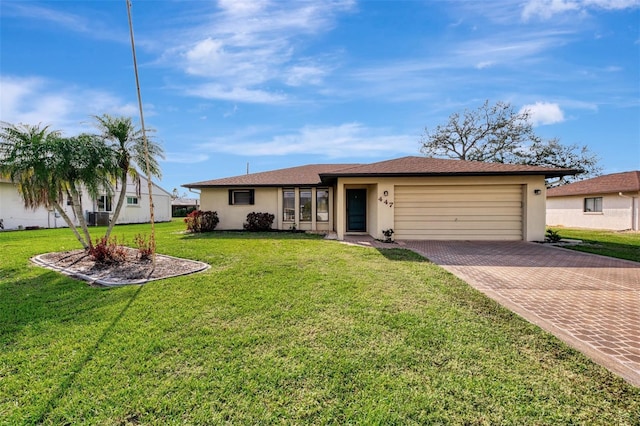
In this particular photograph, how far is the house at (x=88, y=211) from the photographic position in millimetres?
17750

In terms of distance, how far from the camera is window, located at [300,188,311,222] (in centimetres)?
1511

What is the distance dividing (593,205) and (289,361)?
25988 mm

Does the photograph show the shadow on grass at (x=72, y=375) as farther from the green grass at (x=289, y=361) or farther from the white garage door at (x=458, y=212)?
the white garage door at (x=458, y=212)

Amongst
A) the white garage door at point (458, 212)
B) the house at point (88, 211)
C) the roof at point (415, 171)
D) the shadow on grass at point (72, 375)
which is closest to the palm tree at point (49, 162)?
the shadow on grass at point (72, 375)

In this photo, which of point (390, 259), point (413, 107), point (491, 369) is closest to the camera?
point (491, 369)

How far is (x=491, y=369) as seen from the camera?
2.71m

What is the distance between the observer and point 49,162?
6715mm

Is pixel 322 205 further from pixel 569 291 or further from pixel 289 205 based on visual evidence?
pixel 569 291

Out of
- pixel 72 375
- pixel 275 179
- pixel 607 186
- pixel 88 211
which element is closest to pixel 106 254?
pixel 72 375

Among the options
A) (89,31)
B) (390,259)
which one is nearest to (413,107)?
(390,259)

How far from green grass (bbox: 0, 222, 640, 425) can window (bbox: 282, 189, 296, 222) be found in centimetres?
1016

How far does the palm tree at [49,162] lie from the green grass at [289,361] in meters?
2.90

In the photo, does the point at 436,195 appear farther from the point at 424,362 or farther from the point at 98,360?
the point at 98,360

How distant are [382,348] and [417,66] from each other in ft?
36.5
